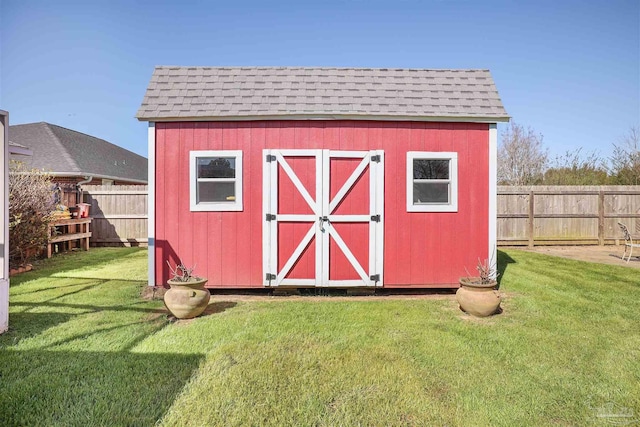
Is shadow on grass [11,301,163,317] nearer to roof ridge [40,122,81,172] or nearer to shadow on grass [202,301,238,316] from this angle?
shadow on grass [202,301,238,316]

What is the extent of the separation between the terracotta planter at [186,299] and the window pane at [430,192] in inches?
145

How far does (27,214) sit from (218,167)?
4.93 meters

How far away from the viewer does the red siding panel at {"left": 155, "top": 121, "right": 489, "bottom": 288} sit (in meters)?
5.57

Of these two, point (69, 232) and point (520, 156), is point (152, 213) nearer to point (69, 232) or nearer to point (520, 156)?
point (69, 232)

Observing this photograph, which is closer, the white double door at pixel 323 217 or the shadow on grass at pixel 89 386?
the shadow on grass at pixel 89 386

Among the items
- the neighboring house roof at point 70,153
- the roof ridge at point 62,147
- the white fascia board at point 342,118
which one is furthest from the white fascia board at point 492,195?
the roof ridge at point 62,147

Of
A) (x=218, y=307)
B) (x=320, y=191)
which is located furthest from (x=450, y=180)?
(x=218, y=307)

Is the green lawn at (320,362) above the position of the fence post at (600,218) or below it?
below

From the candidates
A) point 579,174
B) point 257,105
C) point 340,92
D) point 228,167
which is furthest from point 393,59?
point 579,174

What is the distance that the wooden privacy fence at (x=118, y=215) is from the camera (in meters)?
10.3

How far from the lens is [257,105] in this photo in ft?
18.7

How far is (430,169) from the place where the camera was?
5703 millimetres

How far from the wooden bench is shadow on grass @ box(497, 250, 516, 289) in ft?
33.4

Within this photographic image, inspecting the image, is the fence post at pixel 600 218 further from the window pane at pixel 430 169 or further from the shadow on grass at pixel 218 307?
the shadow on grass at pixel 218 307
